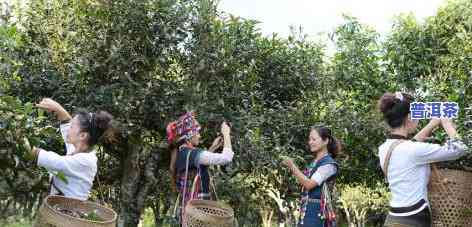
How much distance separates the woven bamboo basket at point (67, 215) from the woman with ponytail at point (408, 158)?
1.57 metres

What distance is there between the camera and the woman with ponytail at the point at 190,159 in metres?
5.16

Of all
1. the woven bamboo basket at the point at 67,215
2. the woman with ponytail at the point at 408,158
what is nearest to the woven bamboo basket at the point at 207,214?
the woven bamboo basket at the point at 67,215

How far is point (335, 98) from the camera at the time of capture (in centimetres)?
792

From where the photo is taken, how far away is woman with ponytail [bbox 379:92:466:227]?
344cm

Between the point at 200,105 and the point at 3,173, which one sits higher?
the point at 200,105

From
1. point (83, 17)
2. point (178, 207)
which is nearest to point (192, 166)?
point (178, 207)

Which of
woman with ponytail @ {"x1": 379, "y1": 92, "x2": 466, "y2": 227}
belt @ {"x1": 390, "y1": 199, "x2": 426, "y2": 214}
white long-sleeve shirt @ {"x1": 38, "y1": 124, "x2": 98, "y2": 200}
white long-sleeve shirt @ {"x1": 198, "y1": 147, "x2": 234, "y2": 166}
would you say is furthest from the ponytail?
white long-sleeve shirt @ {"x1": 38, "y1": 124, "x2": 98, "y2": 200}

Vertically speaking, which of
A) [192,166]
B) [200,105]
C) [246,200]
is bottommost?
[246,200]

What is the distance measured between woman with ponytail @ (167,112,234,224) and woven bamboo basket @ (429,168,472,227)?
6.41ft

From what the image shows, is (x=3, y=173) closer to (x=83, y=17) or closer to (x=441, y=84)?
(x=83, y=17)

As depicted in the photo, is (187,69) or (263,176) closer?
(187,69)

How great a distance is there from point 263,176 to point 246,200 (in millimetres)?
330

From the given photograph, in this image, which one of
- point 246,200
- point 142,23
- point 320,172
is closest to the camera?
point 320,172

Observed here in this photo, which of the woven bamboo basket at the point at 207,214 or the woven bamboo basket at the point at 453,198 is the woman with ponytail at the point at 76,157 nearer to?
the woven bamboo basket at the point at 207,214
